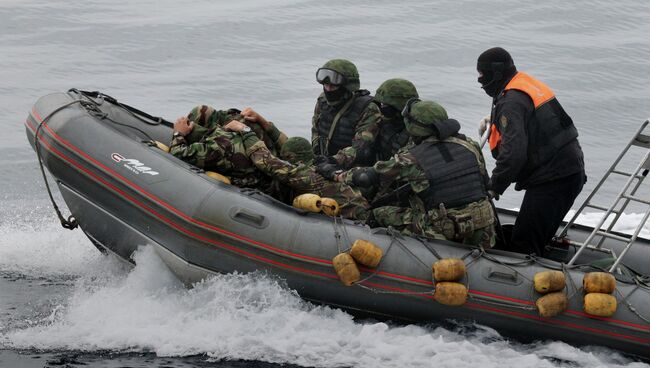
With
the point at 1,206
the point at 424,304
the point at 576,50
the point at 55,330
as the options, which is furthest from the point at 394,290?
the point at 576,50

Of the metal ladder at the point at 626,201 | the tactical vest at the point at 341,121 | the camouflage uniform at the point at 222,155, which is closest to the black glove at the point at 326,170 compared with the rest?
the camouflage uniform at the point at 222,155

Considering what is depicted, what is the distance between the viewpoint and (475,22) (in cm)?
1781

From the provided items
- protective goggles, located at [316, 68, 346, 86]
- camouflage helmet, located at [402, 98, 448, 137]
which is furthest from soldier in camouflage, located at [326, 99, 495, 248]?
protective goggles, located at [316, 68, 346, 86]

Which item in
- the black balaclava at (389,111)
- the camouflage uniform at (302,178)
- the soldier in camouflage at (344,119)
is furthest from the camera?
the soldier in camouflage at (344,119)

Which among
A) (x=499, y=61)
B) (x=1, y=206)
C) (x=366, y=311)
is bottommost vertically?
(x=1, y=206)

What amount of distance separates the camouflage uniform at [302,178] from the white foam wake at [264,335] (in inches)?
26.3

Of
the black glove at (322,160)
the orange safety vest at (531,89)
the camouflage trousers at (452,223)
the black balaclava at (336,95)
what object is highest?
the orange safety vest at (531,89)

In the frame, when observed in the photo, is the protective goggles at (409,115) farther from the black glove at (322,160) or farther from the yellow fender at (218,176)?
the yellow fender at (218,176)

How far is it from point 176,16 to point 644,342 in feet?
41.1

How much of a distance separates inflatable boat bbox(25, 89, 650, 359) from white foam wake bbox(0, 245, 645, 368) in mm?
98

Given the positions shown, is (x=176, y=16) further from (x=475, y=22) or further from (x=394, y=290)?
(x=394, y=290)

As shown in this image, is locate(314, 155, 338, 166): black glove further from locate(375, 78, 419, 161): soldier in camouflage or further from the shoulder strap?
the shoulder strap

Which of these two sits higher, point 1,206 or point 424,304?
point 424,304

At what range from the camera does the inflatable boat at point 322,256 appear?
645 centimetres
